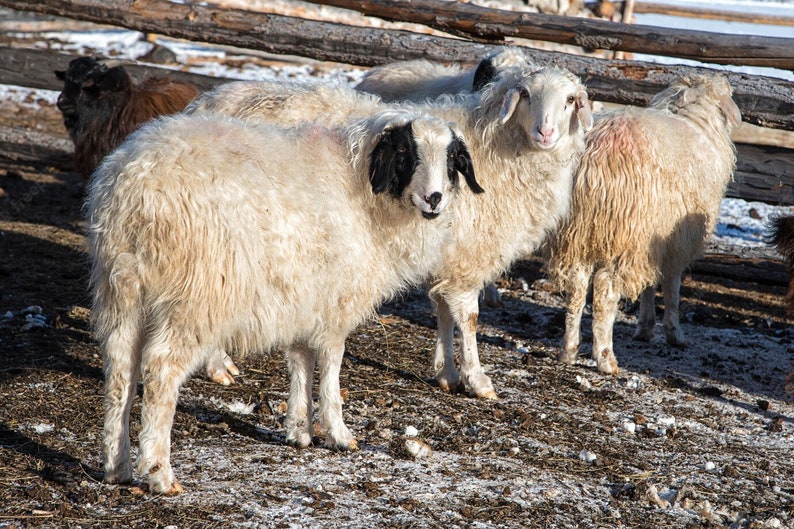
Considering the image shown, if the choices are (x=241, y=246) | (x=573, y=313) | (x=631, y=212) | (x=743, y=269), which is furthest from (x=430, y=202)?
(x=743, y=269)

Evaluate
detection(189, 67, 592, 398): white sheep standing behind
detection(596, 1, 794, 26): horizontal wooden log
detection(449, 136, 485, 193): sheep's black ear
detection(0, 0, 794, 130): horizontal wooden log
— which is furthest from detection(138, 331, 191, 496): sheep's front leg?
detection(596, 1, 794, 26): horizontal wooden log

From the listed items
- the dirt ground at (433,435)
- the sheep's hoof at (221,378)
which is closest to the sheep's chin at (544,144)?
the dirt ground at (433,435)

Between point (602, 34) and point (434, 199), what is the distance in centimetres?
489

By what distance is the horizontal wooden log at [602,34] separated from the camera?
8.48m

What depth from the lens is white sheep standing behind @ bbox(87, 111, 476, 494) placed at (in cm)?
398

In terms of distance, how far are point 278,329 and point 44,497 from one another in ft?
4.32

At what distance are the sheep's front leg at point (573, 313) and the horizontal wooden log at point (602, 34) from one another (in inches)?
127

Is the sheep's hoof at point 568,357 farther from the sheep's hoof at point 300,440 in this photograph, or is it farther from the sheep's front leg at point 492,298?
the sheep's hoof at point 300,440

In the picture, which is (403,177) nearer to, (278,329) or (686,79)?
(278,329)

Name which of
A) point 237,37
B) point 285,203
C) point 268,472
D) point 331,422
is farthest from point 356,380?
point 237,37

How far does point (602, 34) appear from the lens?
28.8 feet

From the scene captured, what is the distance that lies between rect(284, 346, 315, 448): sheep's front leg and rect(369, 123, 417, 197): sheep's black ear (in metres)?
1.04

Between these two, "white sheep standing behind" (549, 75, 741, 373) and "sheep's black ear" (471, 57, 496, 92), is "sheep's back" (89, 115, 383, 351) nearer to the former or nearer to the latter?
"white sheep standing behind" (549, 75, 741, 373)

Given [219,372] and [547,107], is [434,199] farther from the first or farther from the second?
[219,372]
